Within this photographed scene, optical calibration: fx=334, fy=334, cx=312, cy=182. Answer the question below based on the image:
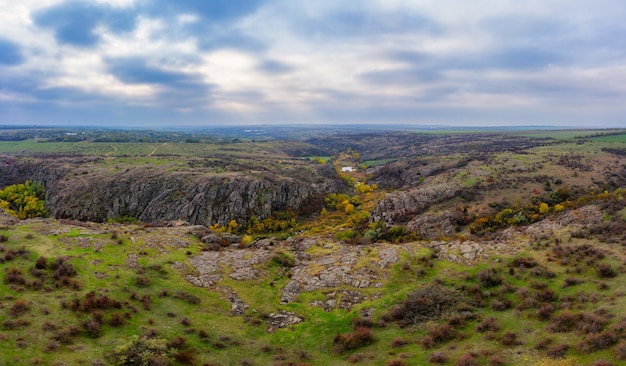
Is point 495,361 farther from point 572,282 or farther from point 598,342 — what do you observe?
point 572,282

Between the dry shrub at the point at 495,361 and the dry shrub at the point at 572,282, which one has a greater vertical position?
the dry shrub at the point at 572,282

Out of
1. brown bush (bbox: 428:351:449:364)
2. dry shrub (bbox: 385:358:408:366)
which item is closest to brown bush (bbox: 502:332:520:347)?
A: brown bush (bbox: 428:351:449:364)

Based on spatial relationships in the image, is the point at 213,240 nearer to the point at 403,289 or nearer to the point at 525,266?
the point at 403,289

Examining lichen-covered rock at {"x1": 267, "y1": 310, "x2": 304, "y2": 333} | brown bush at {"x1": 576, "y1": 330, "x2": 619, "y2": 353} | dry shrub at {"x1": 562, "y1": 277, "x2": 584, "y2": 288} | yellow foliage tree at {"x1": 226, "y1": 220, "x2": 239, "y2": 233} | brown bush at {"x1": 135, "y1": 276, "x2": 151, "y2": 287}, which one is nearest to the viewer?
brown bush at {"x1": 576, "y1": 330, "x2": 619, "y2": 353}

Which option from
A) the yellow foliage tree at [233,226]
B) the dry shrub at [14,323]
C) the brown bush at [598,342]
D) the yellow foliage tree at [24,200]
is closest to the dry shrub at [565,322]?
the brown bush at [598,342]

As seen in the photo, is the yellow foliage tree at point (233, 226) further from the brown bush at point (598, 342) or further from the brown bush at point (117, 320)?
the brown bush at point (598, 342)

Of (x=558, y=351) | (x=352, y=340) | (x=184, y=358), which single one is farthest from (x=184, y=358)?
(x=558, y=351)

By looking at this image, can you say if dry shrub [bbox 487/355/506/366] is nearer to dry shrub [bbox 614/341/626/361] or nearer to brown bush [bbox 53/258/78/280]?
dry shrub [bbox 614/341/626/361]
